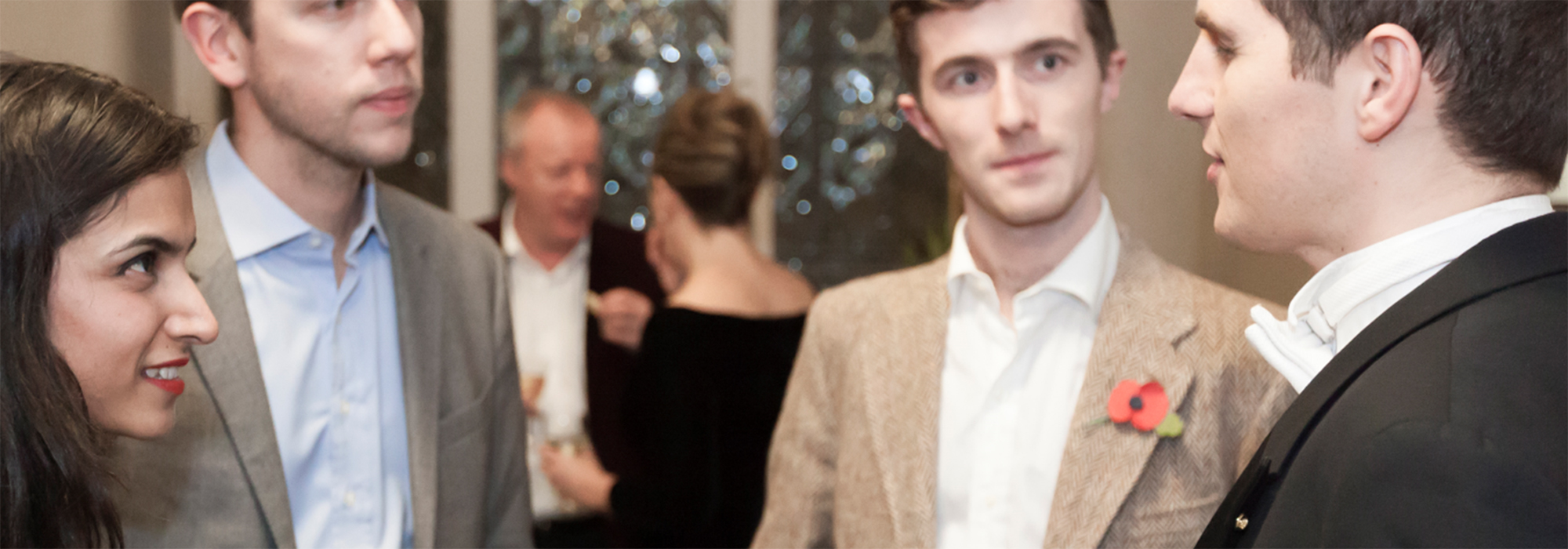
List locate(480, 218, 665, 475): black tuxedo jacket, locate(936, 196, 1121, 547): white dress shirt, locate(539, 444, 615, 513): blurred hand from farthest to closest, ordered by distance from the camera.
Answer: locate(480, 218, 665, 475): black tuxedo jacket → locate(539, 444, 615, 513): blurred hand → locate(936, 196, 1121, 547): white dress shirt

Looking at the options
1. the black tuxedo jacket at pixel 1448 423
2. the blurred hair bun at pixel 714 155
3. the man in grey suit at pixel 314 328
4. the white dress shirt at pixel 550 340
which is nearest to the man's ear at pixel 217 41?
the man in grey suit at pixel 314 328

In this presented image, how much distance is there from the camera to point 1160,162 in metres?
1.92

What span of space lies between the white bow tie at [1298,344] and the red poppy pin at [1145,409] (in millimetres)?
275

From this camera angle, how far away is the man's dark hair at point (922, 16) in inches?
56.6

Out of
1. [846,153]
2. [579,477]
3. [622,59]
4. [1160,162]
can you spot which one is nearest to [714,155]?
[579,477]

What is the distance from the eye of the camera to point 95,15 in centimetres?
129

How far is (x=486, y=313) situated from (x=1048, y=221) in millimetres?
826

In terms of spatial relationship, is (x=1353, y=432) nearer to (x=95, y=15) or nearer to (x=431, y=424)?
(x=431, y=424)

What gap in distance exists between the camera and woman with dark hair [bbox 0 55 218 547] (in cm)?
101

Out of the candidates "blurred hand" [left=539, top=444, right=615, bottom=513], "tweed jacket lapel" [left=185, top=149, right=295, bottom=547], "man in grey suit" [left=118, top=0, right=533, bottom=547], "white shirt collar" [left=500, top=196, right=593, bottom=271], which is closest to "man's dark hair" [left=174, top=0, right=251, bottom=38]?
"man in grey suit" [left=118, top=0, right=533, bottom=547]

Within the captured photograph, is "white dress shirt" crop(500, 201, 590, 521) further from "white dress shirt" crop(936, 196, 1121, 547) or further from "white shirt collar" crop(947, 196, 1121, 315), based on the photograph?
"white shirt collar" crop(947, 196, 1121, 315)

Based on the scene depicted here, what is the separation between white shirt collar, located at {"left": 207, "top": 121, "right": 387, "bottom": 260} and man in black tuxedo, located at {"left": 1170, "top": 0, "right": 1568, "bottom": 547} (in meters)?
1.14

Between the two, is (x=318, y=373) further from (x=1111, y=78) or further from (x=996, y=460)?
(x=1111, y=78)

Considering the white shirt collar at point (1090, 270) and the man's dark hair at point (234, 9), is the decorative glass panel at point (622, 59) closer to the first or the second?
the man's dark hair at point (234, 9)
